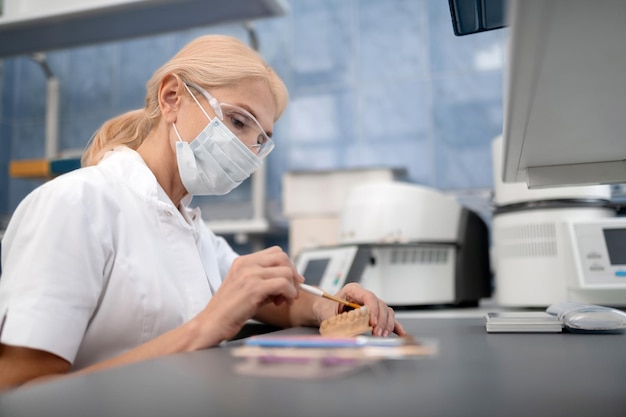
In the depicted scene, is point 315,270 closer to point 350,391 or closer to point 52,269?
point 52,269

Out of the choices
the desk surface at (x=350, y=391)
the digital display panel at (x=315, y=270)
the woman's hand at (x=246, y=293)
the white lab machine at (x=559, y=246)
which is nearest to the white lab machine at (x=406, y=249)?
the digital display panel at (x=315, y=270)

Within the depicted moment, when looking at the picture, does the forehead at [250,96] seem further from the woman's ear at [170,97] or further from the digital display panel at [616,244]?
the digital display panel at [616,244]

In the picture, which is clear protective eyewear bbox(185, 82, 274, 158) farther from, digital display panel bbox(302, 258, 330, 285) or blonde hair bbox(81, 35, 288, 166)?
digital display panel bbox(302, 258, 330, 285)

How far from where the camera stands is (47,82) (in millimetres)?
3080

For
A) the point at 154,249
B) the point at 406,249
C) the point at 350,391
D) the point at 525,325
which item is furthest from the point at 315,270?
the point at 350,391

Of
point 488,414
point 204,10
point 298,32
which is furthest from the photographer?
point 298,32

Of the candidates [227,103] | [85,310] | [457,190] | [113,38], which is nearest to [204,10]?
[113,38]

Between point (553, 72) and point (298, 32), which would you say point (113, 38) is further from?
point (553, 72)

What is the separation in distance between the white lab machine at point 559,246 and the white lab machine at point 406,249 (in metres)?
0.18

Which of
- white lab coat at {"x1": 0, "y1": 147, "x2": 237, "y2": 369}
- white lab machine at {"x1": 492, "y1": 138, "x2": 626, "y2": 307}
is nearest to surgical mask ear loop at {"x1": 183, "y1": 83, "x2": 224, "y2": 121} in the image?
white lab coat at {"x1": 0, "y1": 147, "x2": 237, "y2": 369}

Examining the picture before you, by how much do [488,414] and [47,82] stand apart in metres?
3.28

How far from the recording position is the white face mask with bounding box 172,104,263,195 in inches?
42.6

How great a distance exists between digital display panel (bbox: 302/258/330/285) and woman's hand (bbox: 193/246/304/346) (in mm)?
837

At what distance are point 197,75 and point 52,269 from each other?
0.50 m
